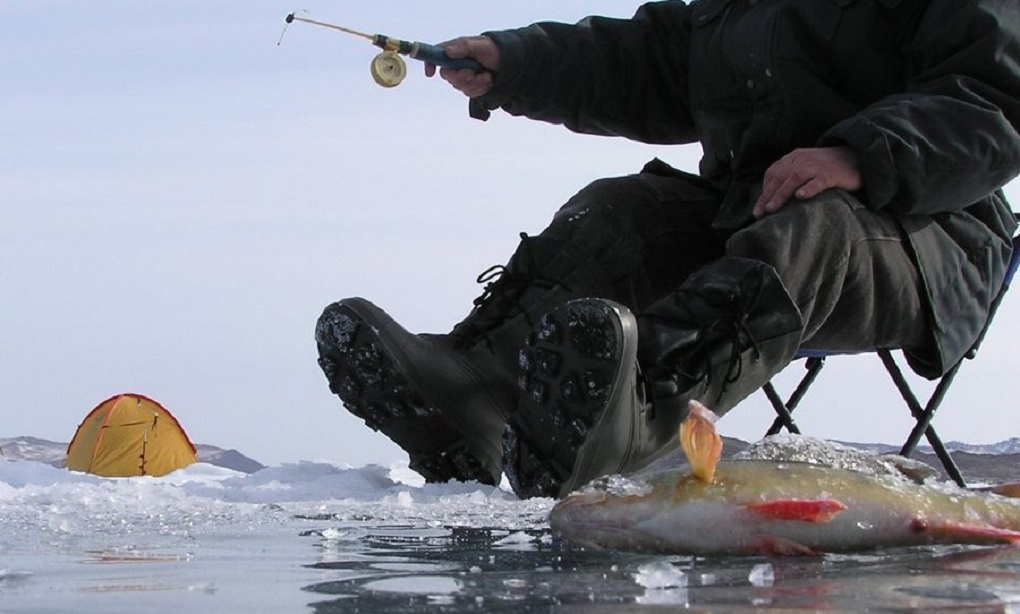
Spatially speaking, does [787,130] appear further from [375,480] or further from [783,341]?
[375,480]

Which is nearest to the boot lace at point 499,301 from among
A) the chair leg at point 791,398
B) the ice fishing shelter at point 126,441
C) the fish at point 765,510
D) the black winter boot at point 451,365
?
the black winter boot at point 451,365

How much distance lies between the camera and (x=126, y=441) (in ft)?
25.7

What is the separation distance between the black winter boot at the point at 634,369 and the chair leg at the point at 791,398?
1185 millimetres

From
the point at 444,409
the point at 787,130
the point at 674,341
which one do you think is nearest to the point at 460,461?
the point at 444,409

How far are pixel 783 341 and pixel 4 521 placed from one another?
5.01ft

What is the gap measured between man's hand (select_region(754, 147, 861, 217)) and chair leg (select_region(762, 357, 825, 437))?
1.24m

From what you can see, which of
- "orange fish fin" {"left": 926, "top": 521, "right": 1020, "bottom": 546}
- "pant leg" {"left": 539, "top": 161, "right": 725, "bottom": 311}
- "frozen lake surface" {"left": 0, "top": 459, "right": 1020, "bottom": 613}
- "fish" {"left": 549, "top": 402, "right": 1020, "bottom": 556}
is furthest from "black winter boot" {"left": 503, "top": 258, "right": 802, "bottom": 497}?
"orange fish fin" {"left": 926, "top": 521, "right": 1020, "bottom": 546}

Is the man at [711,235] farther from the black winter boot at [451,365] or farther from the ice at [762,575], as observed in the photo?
the ice at [762,575]

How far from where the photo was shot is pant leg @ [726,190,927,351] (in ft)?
8.68

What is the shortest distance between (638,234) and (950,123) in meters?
0.84

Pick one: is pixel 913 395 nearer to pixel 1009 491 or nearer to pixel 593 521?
pixel 1009 491

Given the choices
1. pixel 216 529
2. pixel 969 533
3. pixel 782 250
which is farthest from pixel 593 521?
pixel 782 250

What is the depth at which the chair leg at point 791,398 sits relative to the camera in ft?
12.9

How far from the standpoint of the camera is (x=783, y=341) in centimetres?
269
